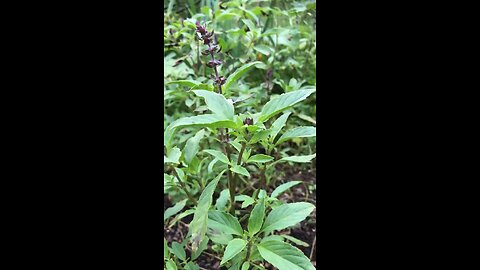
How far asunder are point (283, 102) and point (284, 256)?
184 mm

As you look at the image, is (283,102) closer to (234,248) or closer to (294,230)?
(234,248)

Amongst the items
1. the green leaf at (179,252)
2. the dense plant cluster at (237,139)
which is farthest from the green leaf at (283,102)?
the green leaf at (179,252)

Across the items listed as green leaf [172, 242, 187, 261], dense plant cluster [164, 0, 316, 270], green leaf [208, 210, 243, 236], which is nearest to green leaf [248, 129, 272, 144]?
dense plant cluster [164, 0, 316, 270]

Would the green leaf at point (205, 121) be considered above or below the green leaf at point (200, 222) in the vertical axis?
above

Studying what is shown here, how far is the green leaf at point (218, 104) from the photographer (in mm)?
557

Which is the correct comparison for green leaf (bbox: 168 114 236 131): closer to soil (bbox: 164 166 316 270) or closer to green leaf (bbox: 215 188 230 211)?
green leaf (bbox: 215 188 230 211)

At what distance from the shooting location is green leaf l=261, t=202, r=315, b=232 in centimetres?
59

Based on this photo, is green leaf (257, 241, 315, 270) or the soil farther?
the soil

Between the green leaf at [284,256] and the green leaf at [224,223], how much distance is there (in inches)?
1.7

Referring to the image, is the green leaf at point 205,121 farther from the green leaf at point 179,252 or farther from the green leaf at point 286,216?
the green leaf at point 179,252
